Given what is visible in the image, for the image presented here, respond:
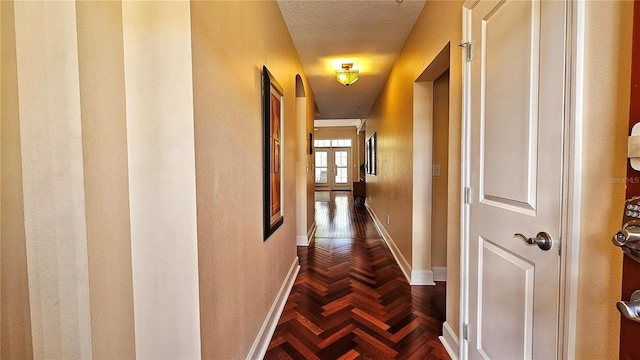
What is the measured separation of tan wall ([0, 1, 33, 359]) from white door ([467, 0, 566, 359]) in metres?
1.67

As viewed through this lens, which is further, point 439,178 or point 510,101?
point 439,178

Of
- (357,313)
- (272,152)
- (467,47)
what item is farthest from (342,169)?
(467,47)

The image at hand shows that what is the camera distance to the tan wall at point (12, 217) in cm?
77

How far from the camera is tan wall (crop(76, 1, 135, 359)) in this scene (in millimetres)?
792

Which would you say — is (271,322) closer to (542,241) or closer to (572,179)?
(542,241)

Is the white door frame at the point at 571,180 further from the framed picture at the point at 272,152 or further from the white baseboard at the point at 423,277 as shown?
the white baseboard at the point at 423,277

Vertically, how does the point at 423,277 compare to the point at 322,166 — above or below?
below

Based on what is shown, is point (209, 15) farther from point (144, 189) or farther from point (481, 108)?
point (481, 108)

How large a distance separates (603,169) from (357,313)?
1872mm

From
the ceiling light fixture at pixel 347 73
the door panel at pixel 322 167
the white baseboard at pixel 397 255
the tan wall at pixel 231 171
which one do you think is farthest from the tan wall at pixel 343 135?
the tan wall at pixel 231 171

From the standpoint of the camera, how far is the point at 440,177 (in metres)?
2.82

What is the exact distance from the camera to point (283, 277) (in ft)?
8.02

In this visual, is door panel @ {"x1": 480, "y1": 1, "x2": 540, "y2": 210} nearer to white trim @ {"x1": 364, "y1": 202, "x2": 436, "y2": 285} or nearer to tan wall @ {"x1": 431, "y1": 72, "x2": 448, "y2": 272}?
tan wall @ {"x1": 431, "y1": 72, "x2": 448, "y2": 272}

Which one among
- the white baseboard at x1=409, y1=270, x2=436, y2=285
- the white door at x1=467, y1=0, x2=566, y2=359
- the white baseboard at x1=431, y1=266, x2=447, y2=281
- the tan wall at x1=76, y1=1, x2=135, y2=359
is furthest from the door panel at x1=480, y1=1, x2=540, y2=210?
the white baseboard at x1=431, y1=266, x2=447, y2=281
